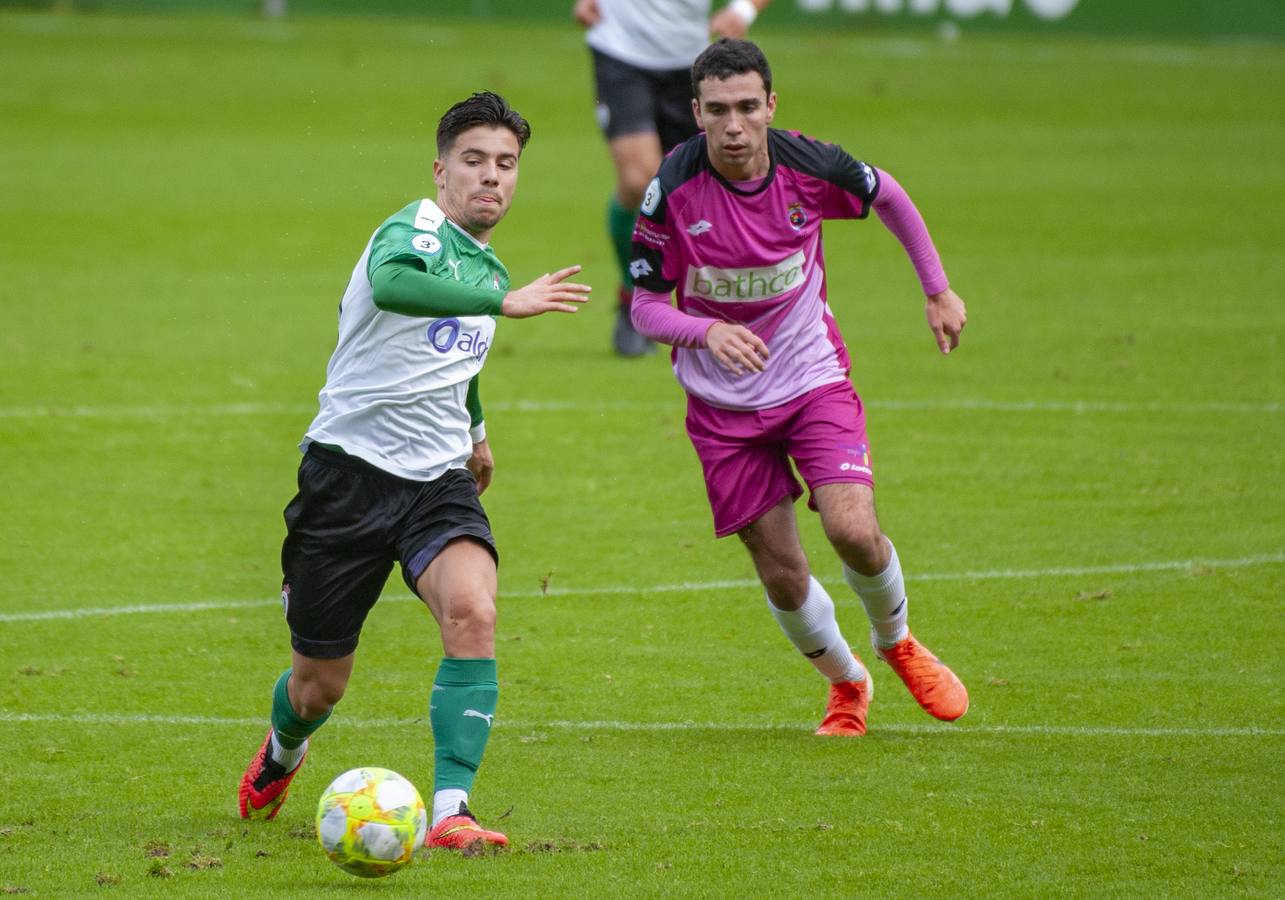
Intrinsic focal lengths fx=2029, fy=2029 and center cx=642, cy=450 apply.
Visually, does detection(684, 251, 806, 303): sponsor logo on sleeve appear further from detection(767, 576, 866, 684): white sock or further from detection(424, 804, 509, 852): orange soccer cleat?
detection(424, 804, 509, 852): orange soccer cleat

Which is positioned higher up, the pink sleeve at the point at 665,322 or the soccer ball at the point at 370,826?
the pink sleeve at the point at 665,322

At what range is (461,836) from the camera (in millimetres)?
5137

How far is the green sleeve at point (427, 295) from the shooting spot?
5.17m

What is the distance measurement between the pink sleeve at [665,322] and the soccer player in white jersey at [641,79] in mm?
5952

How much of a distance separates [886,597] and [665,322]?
113 cm

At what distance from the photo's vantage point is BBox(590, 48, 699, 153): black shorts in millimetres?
12414

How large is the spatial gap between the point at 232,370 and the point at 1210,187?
35.9 feet

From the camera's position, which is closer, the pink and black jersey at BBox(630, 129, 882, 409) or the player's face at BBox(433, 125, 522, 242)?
the player's face at BBox(433, 125, 522, 242)

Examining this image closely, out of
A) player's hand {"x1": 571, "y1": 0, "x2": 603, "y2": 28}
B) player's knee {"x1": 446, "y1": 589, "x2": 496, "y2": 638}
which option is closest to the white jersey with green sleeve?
player's knee {"x1": 446, "y1": 589, "x2": 496, "y2": 638}

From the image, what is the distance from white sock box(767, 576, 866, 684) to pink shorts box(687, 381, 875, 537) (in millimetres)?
322

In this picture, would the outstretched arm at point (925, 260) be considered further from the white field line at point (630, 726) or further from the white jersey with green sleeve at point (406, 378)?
the white jersey with green sleeve at point (406, 378)

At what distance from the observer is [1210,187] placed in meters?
19.7

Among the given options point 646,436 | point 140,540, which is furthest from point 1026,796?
point 646,436

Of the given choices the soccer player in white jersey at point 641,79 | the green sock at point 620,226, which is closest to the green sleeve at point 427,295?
the soccer player in white jersey at point 641,79
